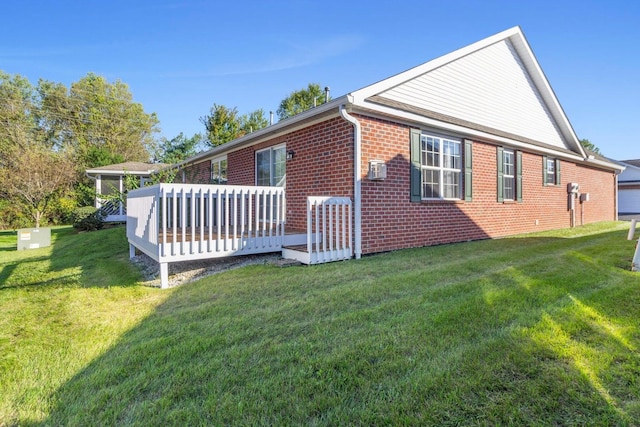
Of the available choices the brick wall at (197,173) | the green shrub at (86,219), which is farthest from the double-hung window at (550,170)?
the green shrub at (86,219)

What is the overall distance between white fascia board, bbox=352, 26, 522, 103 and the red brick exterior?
1.58 ft

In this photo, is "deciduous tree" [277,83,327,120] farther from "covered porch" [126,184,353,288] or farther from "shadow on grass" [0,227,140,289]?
"covered porch" [126,184,353,288]

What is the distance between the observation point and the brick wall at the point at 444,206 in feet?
21.2

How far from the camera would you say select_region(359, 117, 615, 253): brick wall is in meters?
6.46

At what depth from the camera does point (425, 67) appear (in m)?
7.54

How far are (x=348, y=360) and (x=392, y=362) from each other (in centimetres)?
29

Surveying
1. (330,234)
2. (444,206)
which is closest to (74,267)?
(330,234)

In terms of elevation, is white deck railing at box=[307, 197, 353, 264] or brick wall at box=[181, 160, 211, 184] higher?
brick wall at box=[181, 160, 211, 184]

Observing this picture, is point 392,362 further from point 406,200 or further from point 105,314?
point 406,200

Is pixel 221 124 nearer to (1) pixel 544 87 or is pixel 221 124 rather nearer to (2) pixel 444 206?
(1) pixel 544 87

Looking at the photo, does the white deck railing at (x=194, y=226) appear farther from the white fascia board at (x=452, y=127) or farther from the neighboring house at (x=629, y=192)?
the neighboring house at (x=629, y=192)

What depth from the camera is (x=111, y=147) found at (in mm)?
29844

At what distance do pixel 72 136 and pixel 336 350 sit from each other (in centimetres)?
3610

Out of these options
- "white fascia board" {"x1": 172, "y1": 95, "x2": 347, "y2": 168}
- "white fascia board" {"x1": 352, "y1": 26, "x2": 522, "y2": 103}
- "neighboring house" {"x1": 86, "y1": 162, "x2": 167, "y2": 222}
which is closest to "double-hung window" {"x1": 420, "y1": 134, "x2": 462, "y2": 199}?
"white fascia board" {"x1": 352, "y1": 26, "x2": 522, "y2": 103}
